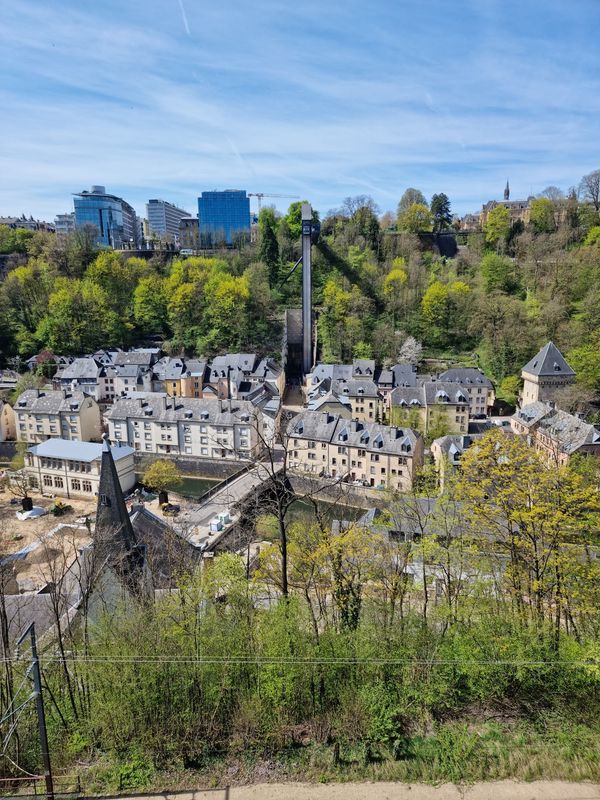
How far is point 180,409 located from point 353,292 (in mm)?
19681

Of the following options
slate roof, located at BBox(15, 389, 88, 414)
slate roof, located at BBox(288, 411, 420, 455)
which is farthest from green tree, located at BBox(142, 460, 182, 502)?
slate roof, located at BBox(15, 389, 88, 414)

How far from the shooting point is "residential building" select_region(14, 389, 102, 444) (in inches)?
1187

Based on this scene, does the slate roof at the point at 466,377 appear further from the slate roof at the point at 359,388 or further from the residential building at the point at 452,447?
the residential building at the point at 452,447

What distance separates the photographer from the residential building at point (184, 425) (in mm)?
28031

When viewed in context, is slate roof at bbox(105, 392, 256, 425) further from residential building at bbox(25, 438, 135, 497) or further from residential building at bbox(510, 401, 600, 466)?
residential building at bbox(510, 401, 600, 466)

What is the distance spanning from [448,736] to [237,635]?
10.7 feet

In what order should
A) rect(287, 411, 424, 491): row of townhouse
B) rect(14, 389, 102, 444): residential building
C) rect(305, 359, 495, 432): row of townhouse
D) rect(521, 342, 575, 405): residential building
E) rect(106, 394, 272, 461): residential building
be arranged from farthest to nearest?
1. rect(14, 389, 102, 444): residential building
2. rect(521, 342, 575, 405): residential building
3. rect(106, 394, 272, 461): residential building
4. rect(305, 359, 495, 432): row of townhouse
5. rect(287, 411, 424, 491): row of townhouse

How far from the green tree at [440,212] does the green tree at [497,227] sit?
17.3 ft

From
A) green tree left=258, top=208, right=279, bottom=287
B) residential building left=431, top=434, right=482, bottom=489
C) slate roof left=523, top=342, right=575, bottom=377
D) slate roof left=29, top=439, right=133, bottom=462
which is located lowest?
slate roof left=29, top=439, right=133, bottom=462

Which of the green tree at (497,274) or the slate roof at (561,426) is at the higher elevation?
the green tree at (497,274)

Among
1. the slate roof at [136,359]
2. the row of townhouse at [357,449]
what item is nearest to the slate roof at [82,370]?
the slate roof at [136,359]

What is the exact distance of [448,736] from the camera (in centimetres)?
700

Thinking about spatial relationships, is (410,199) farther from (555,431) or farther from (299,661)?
(299,661)

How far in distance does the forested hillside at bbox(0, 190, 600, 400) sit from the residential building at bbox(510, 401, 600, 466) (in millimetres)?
5391
